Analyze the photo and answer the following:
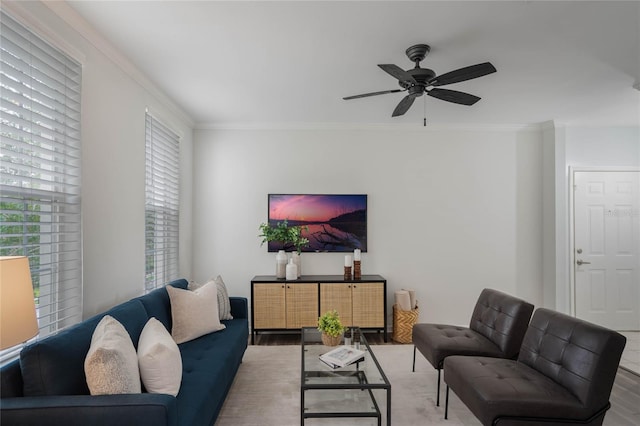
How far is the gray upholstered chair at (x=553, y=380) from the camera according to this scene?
1816 millimetres

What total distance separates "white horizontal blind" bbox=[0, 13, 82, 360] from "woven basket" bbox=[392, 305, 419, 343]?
3.21 m

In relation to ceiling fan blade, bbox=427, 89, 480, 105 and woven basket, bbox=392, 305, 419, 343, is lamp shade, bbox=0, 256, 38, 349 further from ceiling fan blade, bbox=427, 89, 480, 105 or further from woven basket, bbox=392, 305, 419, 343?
woven basket, bbox=392, 305, 419, 343

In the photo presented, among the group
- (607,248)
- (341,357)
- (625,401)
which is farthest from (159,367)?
(607,248)

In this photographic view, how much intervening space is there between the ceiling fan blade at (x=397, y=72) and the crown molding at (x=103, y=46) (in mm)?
1922

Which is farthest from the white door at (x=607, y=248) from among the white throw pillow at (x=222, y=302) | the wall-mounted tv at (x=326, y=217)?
the white throw pillow at (x=222, y=302)

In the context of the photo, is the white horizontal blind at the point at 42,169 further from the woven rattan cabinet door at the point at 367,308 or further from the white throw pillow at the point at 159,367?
the woven rattan cabinet door at the point at 367,308

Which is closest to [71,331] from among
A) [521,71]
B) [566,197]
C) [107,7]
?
[107,7]

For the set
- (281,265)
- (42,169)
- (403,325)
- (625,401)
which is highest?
(42,169)

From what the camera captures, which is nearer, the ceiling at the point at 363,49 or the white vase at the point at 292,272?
the ceiling at the point at 363,49

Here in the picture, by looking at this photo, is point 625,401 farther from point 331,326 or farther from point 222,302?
point 222,302

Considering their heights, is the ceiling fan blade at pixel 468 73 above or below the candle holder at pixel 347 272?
above

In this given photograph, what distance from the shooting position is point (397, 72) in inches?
89.9

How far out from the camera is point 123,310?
2.21m

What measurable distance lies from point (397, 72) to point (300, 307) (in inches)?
112
